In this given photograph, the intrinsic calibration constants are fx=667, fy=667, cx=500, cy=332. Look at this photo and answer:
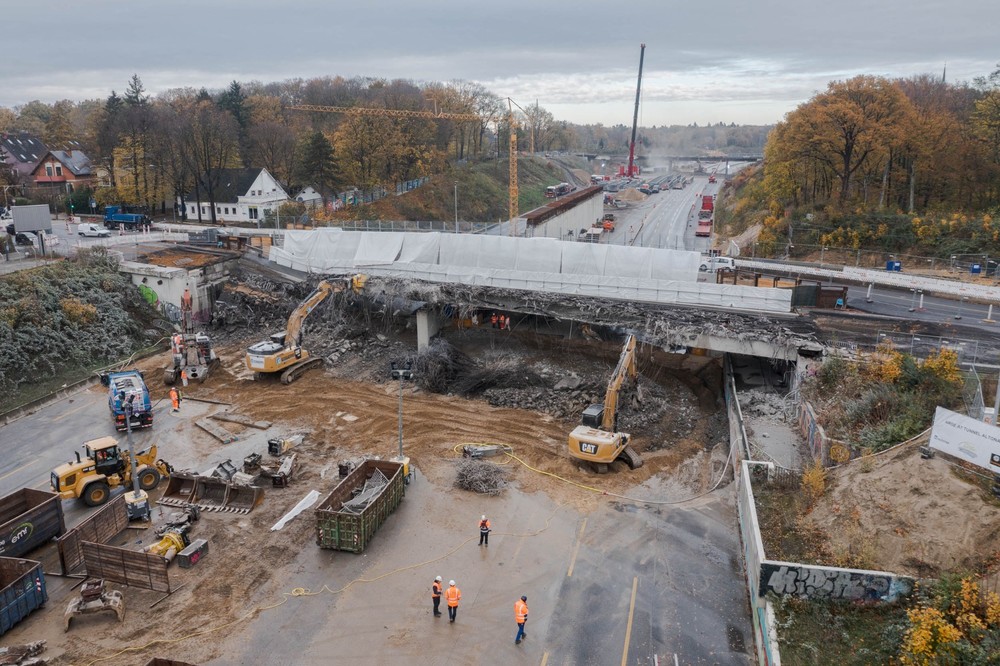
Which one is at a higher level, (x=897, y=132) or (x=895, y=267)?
(x=897, y=132)

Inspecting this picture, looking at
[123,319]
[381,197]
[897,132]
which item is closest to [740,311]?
[897,132]

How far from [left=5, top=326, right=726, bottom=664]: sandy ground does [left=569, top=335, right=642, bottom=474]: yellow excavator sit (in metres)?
0.50

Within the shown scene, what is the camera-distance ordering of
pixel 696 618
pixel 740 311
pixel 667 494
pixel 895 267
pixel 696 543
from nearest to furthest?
pixel 696 618 → pixel 696 543 → pixel 667 494 → pixel 740 311 → pixel 895 267

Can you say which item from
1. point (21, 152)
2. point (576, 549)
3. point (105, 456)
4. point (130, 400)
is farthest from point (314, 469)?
point (21, 152)

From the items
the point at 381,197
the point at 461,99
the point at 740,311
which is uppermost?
the point at 461,99

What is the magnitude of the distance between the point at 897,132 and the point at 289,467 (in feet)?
156

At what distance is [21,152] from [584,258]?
285 ft

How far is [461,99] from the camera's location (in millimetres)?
106188

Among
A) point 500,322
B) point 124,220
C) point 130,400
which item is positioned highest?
point 124,220

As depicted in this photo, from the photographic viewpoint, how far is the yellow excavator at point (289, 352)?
109 feet

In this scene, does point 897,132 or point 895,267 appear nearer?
point 895,267

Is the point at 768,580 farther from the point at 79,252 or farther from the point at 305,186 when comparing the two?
the point at 305,186

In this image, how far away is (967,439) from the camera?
56.6 ft

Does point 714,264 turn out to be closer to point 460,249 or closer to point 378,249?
point 460,249
